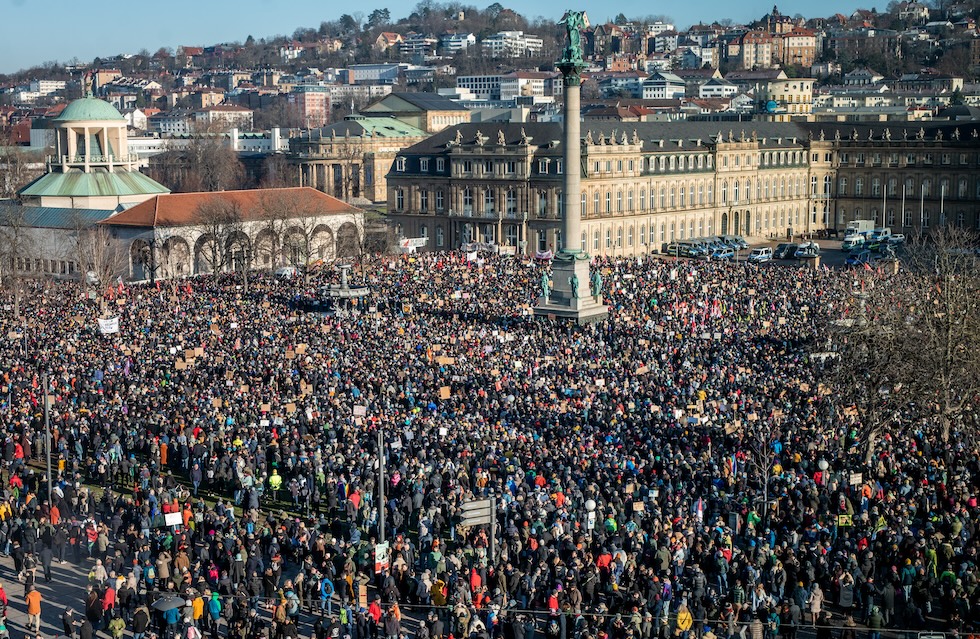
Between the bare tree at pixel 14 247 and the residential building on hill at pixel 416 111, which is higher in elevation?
the residential building on hill at pixel 416 111

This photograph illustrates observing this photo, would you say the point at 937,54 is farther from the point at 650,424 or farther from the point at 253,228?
the point at 650,424

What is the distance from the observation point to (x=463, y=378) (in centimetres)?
4284

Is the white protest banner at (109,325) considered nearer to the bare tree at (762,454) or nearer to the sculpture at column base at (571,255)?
the sculpture at column base at (571,255)

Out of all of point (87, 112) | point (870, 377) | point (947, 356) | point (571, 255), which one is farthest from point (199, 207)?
point (947, 356)

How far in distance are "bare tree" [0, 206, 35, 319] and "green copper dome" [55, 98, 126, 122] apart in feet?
34.0

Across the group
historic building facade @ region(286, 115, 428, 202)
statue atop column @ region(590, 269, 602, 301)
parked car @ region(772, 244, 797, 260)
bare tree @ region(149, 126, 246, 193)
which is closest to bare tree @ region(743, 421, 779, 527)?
statue atop column @ region(590, 269, 602, 301)

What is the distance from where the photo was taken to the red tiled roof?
7542cm

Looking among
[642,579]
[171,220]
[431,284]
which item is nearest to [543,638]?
[642,579]

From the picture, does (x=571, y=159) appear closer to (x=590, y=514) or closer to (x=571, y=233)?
(x=571, y=233)

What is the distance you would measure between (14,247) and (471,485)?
140 ft

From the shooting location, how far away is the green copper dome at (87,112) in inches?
3637

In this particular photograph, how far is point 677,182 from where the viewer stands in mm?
95562

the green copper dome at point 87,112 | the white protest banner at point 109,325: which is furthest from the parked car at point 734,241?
the white protest banner at point 109,325

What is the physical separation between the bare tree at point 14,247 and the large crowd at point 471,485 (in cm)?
1196
